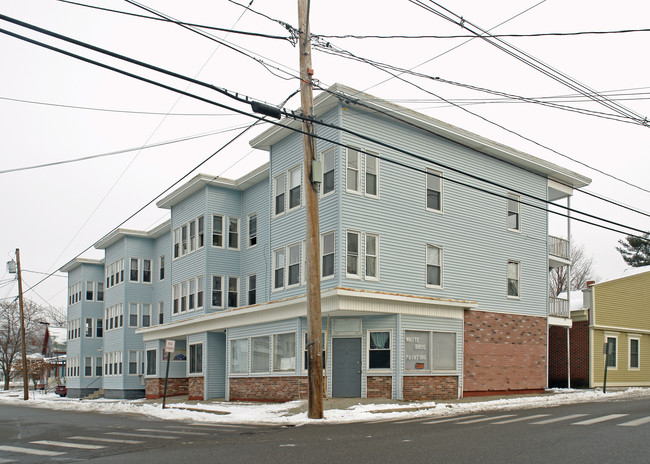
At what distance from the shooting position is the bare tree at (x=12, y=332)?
76625mm

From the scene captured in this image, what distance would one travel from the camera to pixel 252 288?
99.8 ft

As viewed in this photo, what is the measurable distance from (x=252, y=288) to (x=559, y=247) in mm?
15020

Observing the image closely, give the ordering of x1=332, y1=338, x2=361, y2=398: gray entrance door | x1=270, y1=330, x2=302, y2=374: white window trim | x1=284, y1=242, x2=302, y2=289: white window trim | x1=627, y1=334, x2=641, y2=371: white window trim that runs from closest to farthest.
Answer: x1=332, y1=338, x2=361, y2=398: gray entrance door, x1=270, y1=330, x2=302, y2=374: white window trim, x1=284, y1=242, x2=302, y2=289: white window trim, x1=627, y1=334, x2=641, y2=371: white window trim

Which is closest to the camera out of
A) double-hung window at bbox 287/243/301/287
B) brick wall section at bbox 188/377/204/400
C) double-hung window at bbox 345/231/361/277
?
double-hung window at bbox 345/231/361/277

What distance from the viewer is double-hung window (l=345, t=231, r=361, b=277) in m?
22.9

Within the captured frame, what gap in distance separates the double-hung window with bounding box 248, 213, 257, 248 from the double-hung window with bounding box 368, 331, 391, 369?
9.35 meters

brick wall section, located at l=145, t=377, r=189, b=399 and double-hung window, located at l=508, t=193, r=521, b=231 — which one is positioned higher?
double-hung window, located at l=508, t=193, r=521, b=231

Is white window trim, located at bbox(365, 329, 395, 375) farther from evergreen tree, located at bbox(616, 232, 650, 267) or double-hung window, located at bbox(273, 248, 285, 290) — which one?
evergreen tree, located at bbox(616, 232, 650, 267)

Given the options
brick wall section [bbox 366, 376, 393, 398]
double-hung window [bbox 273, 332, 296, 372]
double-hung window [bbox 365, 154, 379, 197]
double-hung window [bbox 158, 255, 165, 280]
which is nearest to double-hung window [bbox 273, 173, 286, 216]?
double-hung window [bbox 365, 154, 379, 197]

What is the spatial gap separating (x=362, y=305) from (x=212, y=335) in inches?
425

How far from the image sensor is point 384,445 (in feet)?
36.3

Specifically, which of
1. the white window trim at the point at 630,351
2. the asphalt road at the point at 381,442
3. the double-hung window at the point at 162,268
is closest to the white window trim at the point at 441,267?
the asphalt road at the point at 381,442

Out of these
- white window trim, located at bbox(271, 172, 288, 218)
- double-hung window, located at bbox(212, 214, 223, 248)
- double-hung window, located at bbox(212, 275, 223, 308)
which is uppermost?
white window trim, located at bbox(271, 172, 288, 218)

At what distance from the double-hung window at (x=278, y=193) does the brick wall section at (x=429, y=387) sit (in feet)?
28.2
